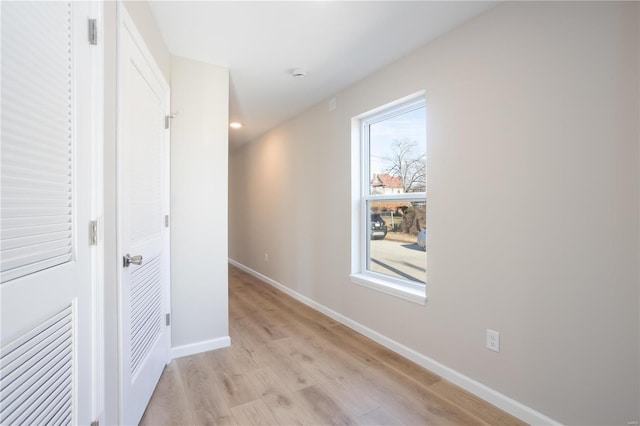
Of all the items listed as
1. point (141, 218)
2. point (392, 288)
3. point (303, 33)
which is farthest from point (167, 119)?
point (392, 288)

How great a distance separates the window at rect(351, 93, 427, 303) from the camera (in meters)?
2.54

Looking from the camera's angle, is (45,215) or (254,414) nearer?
(45,215)

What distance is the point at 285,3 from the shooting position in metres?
1.87

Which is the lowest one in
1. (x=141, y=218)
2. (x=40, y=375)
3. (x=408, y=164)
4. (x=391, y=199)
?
(x=40, y=375)

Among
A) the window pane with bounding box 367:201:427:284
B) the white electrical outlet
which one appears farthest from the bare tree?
the white electrical outlet

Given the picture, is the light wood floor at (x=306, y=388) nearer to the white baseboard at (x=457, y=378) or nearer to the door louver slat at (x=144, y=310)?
the white baseboard at (x=457, y=378)

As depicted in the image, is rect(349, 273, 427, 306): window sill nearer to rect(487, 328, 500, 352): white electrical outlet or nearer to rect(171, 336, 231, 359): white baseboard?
rect(487, 328, 500, 352): white electrical outlet

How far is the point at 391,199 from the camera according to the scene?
278 centimetres

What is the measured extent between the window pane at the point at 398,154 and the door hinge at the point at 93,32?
2077 mm

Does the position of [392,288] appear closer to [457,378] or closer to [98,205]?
[457,378]

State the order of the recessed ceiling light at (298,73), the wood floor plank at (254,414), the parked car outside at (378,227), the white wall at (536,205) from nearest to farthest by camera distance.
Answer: the white wall at (536,205), the wood floor plank at (254,414), the recessed ceiling light at (298,73), the parked car outside at (378,227)

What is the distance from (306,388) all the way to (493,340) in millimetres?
1202

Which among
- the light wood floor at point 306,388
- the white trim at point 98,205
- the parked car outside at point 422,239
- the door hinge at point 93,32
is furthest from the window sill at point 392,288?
the door hinge at point 93,32

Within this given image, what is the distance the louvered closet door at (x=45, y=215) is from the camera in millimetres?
761
